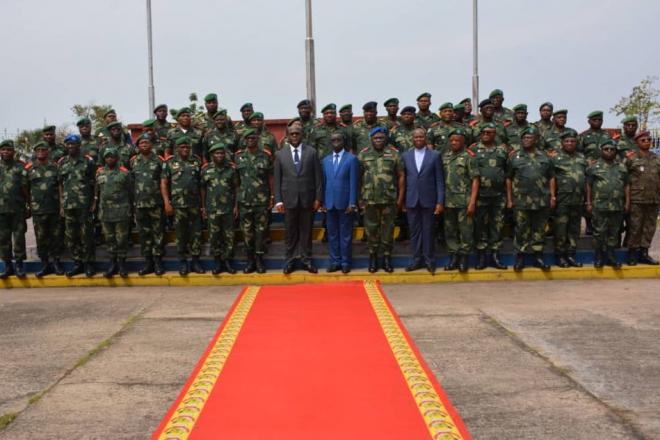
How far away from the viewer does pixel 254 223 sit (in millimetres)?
7836

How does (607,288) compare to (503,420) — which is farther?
(607,288)

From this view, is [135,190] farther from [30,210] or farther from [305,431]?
[305,431]

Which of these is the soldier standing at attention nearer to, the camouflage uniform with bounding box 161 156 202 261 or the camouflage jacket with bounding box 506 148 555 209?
the camouflage jacket with bounding box 506 148 555 209

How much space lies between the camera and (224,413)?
353 cm

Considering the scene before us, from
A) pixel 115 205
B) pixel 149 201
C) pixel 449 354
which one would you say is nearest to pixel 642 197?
pixel 449 354

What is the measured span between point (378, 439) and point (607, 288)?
498cm

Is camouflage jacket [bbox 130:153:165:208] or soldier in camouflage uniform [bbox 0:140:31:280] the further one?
soldier in camouflage uniform [bbox 0:140:31:280]

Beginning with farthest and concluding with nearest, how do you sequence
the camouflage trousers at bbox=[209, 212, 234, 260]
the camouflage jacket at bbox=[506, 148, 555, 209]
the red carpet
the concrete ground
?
the camouflage trousers at bbox=[209, 212, 234, 260], the camouflage jacket at bbox=[506, 148, 555, 209], the concrete ground, the red carpet

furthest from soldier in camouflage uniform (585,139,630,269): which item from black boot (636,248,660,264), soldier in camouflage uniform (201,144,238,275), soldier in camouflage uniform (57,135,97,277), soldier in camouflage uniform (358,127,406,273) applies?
soldier in camouflage uniform (57,135,97,277)

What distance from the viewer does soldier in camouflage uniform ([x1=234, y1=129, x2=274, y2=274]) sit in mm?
7789

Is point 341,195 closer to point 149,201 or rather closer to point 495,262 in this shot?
point 495,262

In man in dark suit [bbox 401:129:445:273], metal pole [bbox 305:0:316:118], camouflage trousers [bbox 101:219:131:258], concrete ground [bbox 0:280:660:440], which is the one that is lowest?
concrete ground [bbox 0:280:660:440]

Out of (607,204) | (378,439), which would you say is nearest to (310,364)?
(378,439)

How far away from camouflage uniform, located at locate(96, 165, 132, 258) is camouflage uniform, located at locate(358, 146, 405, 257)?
3000 mm
